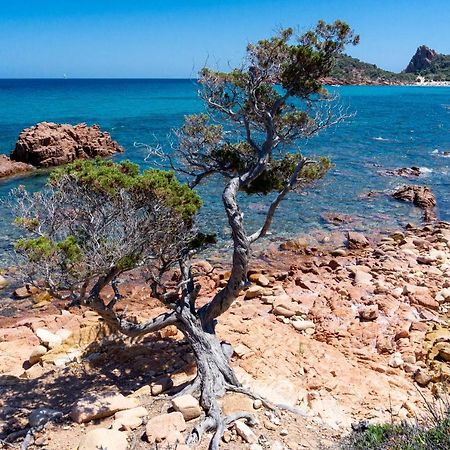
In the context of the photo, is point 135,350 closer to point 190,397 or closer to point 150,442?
point 190,397

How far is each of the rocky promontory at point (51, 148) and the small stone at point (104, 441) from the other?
29.9m

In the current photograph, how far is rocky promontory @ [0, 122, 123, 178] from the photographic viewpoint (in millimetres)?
36344

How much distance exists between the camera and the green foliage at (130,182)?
8.55m

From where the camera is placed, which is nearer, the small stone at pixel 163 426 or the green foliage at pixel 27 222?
the small stone at pixel 163 426

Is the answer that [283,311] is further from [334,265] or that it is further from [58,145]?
Result: [58,145]

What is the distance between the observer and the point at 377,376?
11.2 metres

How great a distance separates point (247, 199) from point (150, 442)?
19.8 metres

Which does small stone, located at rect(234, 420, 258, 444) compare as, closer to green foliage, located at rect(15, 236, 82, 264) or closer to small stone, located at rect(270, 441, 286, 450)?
small stone, located at rect(270, 441, 286, 450)

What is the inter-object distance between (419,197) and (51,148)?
86.5 ft

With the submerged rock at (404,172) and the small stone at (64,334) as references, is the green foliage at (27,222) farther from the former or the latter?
the submerged rock at (404,172)

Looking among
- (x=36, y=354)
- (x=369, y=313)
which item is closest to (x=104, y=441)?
(x=36, y=354)

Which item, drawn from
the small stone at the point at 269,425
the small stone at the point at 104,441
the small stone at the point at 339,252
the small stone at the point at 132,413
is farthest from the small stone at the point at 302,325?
the small stone at the point at 339,252

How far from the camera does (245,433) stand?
829 centimetres

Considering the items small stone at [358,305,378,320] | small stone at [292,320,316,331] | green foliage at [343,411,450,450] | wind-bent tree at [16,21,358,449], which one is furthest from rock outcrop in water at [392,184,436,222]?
green foliage at [343,411,450,450]
